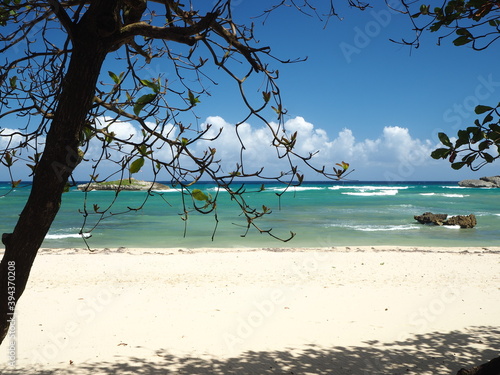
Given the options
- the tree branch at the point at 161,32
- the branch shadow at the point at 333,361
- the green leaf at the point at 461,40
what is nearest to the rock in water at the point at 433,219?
the branch shadow at the point at 333,361

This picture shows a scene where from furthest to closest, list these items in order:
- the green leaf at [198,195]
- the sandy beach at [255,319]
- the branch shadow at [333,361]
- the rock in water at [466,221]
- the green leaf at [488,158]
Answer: the rock in water at [466,221] → the sandy beach at [255,319] → the branch shadow at [333,361] → the green leaf at [488,158] → the green leaf at [198,195]

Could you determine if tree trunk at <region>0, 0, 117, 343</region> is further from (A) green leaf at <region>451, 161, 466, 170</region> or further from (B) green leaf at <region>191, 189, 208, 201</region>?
(A) green leaf at <region>451, 161, 466, 170</region>

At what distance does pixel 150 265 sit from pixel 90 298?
10.5 feet

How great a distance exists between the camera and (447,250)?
13.8 meters

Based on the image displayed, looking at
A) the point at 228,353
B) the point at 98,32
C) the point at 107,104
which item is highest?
the point at 98,32

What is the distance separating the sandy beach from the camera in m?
4.63

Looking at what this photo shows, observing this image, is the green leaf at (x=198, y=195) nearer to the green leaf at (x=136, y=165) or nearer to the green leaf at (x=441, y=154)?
the green leaf at (x=136, y=165)

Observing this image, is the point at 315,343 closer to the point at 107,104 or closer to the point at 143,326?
the point at 143,326

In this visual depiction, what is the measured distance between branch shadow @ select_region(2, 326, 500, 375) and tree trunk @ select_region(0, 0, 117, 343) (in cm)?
262

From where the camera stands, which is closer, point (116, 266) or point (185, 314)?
point (185, 314)

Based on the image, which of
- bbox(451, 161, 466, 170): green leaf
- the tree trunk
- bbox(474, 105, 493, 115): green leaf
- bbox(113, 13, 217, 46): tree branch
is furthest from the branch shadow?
bbox(113, 13, 217, 46): tree branch

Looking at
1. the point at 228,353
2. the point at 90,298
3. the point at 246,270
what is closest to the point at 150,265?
the point at 246,270

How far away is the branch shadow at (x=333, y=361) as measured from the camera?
436 cm

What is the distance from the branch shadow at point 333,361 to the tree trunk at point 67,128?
8.59 feet
